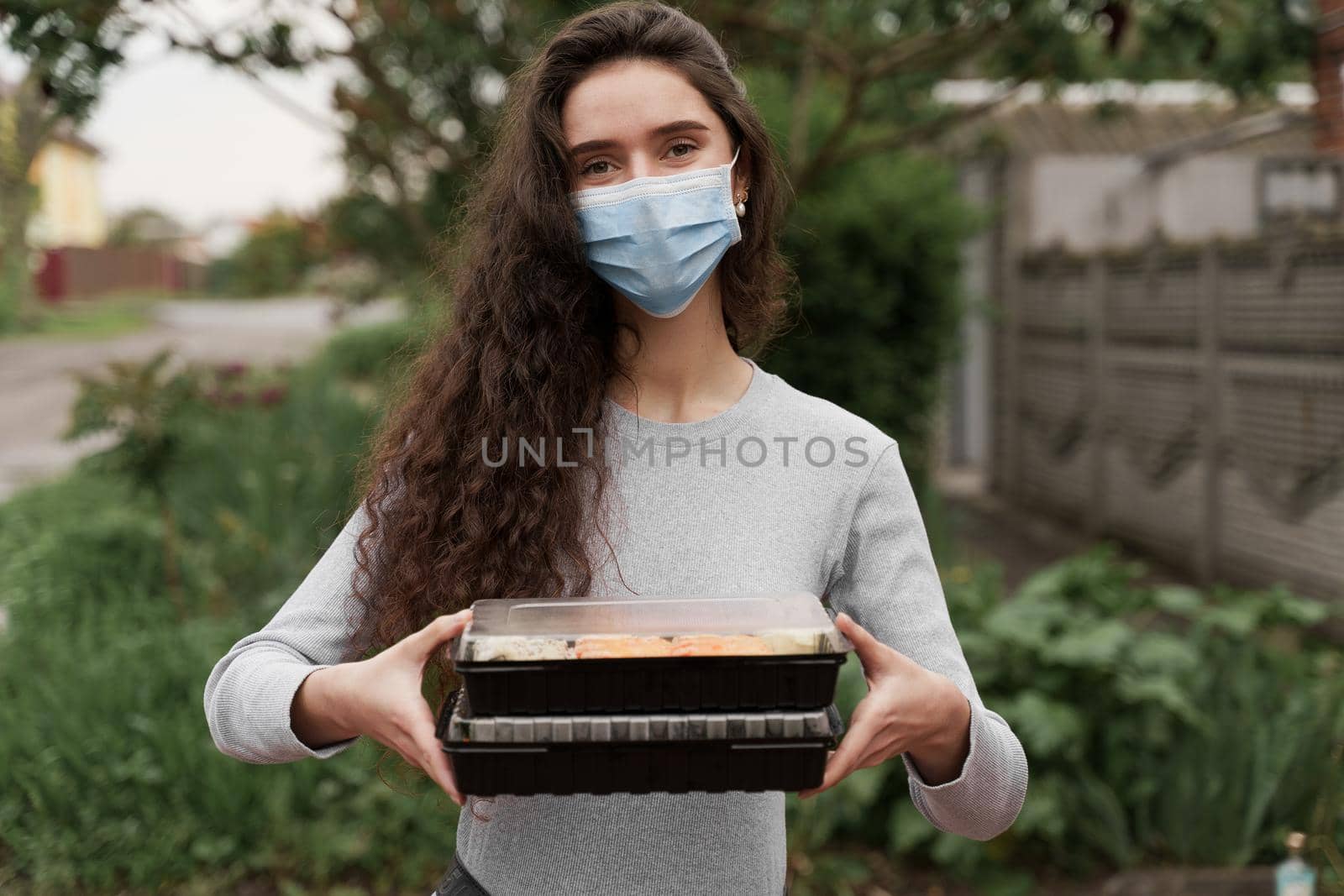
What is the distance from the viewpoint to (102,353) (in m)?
17.5

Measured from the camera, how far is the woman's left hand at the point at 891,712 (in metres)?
1.14

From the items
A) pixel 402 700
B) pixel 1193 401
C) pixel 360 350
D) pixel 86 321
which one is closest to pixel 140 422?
pixel 402 700

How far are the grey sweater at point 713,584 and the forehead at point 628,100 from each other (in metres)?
0.36

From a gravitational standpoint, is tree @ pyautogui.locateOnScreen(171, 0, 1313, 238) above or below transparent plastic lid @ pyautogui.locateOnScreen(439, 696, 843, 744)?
above

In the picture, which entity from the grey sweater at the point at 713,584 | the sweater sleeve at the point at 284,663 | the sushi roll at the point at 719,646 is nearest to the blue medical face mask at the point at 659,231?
the grey sweater at the point at 713,584

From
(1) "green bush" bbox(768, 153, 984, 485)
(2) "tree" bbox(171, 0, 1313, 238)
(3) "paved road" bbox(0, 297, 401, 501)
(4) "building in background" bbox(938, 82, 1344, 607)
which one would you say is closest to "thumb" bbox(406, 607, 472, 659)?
(2) "tree" bbox(171, 0, 1313, 238)

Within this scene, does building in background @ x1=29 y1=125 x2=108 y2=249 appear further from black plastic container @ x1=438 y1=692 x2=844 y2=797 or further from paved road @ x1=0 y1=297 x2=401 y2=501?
black plastic container @ x1=438 y1=692 x2=844 y2=797

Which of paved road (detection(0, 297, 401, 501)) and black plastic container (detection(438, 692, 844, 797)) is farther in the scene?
paved road (detection(0, 297, 401, 501))

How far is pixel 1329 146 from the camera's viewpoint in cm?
416

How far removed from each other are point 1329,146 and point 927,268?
11.1 ft

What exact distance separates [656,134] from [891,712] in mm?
753

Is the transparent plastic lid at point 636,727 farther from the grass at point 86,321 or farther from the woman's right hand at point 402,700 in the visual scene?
the grass at point 86,321

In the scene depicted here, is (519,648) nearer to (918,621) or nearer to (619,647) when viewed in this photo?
(619,647)

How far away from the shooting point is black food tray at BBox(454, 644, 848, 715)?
1082 millimetres
